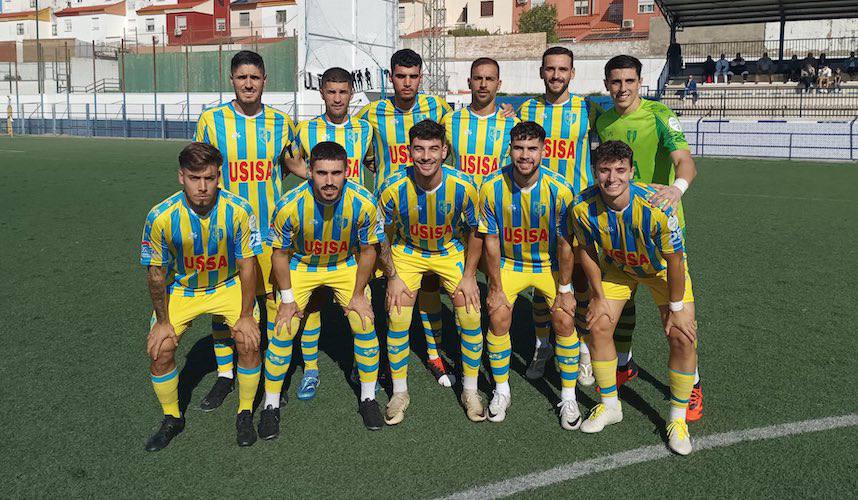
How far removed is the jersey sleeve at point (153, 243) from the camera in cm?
398

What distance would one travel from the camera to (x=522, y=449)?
4.01 m

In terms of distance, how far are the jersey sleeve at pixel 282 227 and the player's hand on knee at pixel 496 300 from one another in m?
1.34

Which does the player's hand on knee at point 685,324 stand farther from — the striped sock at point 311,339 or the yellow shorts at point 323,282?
the striped sock at point 311,339

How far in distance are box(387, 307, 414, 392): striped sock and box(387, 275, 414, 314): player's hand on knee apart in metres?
0.03

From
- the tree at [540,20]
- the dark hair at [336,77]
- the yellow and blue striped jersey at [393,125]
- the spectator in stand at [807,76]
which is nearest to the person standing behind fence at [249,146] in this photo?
the dark hair at [336,77]

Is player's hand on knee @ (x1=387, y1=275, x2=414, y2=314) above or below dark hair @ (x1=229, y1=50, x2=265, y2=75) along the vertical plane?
below

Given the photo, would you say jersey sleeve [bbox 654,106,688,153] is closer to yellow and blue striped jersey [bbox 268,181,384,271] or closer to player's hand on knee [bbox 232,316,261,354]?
yellow and blue striped jersey [bbox 268,181,384,271]

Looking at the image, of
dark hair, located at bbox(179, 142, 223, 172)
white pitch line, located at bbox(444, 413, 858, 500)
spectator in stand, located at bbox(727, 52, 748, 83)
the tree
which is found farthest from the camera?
the tree

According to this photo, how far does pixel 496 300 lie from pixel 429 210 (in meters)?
0.74

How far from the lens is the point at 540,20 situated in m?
51.1

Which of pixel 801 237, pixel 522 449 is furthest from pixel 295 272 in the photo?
pixel 801 237

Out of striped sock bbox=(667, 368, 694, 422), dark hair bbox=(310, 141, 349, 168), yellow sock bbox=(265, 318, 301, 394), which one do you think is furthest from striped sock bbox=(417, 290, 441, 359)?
striped sock bbox=(667, 368, 694, 422)

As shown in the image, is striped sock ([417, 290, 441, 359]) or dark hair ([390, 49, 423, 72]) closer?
dark hair ([390, 49, 423, 72])

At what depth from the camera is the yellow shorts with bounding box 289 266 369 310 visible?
14.8 feet
